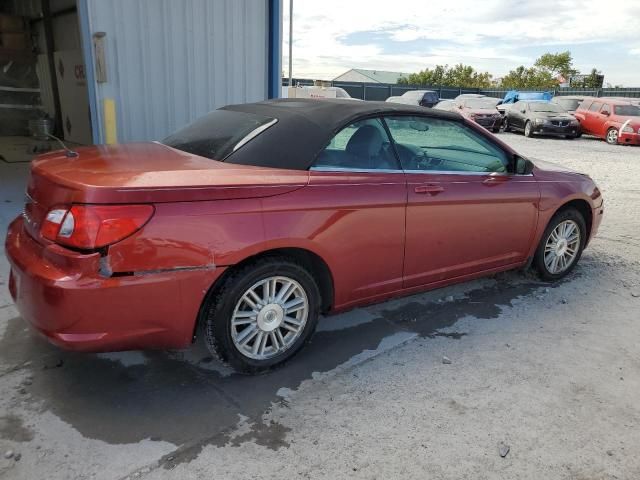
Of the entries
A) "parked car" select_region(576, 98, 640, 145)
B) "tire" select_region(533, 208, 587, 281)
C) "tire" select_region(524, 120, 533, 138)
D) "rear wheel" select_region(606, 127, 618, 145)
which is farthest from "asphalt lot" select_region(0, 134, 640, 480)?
"tire" select_region(524, 120, 533, 138)

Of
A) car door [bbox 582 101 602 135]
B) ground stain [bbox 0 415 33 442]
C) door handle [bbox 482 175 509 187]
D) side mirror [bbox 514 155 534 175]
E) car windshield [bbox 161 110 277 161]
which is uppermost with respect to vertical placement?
car windshield [bbox 161 110 277 161]

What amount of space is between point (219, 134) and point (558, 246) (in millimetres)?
3121

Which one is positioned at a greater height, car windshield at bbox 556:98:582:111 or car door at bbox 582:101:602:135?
car windshield at bbox 556:98:582:111

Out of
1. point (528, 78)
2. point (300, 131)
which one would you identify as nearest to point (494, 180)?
point (300, 131)

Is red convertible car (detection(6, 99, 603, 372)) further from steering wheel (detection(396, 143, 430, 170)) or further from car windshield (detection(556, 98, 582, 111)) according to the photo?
car windshield (detection(556, 98, 582, 111))

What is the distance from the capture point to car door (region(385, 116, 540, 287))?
3416 mm

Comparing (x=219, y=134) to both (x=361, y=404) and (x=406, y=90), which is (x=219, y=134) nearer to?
(x=361, y=404)

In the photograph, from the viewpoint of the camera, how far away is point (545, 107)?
67.4 feet

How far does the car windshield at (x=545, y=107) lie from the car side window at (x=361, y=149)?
19497 mm

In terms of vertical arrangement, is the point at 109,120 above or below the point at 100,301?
above

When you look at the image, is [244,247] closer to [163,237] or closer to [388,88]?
[163,237]

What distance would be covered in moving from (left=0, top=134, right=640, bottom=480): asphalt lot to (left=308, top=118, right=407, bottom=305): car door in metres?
0.48

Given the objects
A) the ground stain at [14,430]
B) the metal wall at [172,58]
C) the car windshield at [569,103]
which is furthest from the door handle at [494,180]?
the car windshield at [569,103]

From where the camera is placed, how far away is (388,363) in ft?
10.3
